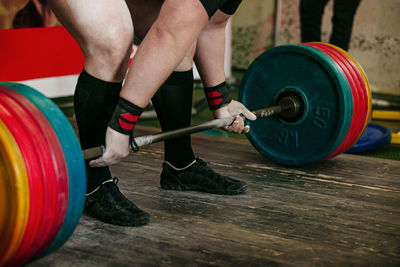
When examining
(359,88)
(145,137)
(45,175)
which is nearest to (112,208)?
(145,137)

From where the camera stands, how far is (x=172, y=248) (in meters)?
1.13

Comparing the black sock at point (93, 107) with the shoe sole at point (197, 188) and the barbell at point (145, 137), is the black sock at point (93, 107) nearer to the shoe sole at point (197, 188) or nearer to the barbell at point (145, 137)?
the barbell at point (145, 137)

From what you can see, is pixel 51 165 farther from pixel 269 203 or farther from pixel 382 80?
pixel 382 80

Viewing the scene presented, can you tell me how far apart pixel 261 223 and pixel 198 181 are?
299mm

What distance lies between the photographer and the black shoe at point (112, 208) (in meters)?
1.27

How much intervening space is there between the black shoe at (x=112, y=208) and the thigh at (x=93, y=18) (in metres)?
0.38

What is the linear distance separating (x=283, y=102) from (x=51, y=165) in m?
1.09

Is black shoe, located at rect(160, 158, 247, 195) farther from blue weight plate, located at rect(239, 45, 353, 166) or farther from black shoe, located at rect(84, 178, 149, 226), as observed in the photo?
blue weight plate, located at rect(239, 45, 353, 166)

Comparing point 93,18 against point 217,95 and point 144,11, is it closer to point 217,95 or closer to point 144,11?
point 144,11

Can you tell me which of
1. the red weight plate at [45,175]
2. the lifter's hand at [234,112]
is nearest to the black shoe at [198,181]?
the lifter's hand at [234,112]

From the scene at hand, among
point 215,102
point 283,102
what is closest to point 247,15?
point 283,102

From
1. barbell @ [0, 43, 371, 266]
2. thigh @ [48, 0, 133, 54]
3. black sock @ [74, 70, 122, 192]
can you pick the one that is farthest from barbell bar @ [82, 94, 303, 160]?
thigh @ [48, 0, 133, 54]

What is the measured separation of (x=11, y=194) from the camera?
0.86 meters

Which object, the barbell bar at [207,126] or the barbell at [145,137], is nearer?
the barbell at [145,137]
